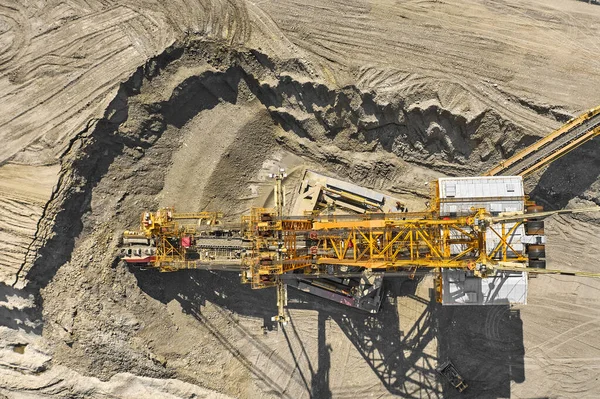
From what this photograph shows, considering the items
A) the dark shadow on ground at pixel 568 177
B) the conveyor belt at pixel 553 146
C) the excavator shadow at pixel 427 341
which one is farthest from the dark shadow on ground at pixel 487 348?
the conveyor belt at pixel 553 146

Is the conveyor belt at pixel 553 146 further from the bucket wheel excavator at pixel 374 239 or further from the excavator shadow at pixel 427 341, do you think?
the excavator shadow at pixel 427 341

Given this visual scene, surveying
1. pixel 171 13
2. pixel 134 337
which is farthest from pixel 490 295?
pixel 171 13

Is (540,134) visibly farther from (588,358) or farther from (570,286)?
(588,358)

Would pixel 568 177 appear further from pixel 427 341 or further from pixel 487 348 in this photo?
pixel 427 341

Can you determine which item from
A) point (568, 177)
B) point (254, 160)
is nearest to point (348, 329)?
point (254, 160)

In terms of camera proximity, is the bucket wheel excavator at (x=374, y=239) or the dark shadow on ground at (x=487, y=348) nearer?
the bucket wheel excavator at (x=374, y=239)
